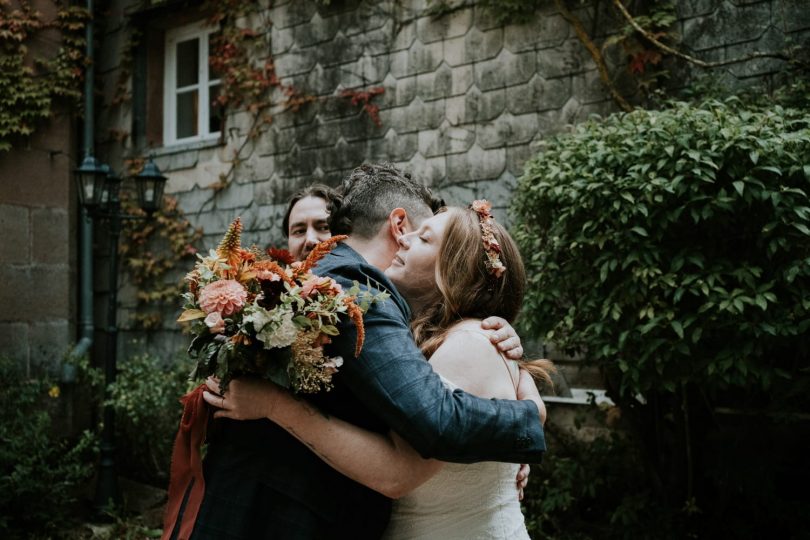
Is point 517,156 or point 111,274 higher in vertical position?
point 517,156

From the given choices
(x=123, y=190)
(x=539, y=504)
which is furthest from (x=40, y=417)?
(x=539, y=504)

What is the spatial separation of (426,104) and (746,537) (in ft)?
12.9

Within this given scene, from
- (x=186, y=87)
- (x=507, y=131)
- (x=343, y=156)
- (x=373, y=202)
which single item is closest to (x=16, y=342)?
(x=186, y=87)

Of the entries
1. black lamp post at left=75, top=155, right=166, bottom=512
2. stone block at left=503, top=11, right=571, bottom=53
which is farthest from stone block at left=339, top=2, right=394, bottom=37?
black lamp post at left=75, top=155, right=166, bottom=512

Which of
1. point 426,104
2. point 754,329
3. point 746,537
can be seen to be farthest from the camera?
point 426,104

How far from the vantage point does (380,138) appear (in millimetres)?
6504

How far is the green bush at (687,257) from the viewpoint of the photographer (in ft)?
11.8

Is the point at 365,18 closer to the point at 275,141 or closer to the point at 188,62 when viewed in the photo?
the point at 275,141

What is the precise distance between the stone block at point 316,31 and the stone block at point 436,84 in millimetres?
1113

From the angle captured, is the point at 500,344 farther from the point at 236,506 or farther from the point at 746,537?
the point at 746,537

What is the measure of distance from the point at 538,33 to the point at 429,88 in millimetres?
1024

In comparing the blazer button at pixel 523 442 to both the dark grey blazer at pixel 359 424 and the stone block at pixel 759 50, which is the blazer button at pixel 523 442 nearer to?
the dark grey blazer at pixel 359 424

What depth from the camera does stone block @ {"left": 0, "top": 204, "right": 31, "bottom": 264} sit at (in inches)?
289

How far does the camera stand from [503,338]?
2.22m
